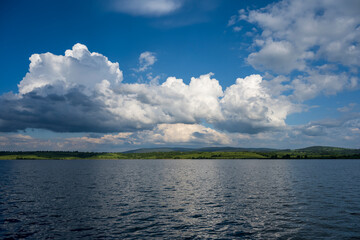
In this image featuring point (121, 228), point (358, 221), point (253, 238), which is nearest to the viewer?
point (253, 238)

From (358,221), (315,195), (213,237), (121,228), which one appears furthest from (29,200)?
(315,195)

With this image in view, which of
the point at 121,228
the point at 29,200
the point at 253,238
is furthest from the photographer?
the point at 29,200

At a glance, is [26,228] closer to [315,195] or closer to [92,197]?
[92,197]

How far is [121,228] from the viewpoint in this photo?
3372cm

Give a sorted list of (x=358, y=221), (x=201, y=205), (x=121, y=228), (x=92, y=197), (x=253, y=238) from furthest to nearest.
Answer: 1. (x=92, y=197)
2. (x=201, y=205)
3. (x=358, y=221)
4. (x=121, y=228)
5. (x=253, y=238)

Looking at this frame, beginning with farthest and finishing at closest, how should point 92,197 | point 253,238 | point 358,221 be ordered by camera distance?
point 92,197, point 358,221, point 253,238

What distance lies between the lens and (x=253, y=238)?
98.7 feet

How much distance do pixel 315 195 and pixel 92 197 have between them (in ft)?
182

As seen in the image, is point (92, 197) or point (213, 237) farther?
point (92, 197)

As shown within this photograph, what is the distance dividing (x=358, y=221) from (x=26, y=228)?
4976 cm

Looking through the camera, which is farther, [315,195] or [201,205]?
[315,195]

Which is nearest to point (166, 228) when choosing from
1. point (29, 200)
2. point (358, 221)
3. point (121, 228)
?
point (121, 228)

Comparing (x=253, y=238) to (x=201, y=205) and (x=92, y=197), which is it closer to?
(x=201, y=205)

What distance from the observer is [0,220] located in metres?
37.8
